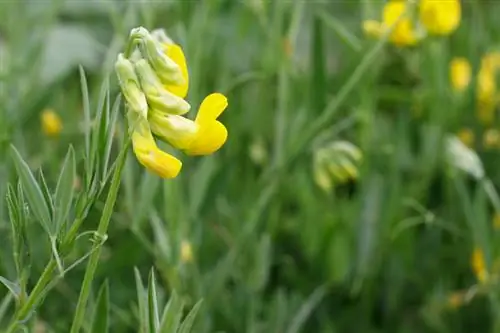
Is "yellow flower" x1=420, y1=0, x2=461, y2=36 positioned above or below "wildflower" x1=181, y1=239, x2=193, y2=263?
above

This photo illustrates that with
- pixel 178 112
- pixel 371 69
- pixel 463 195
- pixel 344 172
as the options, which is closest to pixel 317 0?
pixel 371 69

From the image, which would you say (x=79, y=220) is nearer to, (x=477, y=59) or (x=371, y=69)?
(x=371, y=69)

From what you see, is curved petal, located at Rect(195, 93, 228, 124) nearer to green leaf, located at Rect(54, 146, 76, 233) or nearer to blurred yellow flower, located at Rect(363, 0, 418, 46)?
green leaf, located at Rect(54, 146, 76, 233)

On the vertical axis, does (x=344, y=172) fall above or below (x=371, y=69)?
below

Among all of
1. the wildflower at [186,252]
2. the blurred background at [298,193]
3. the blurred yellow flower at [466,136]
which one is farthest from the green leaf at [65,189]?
the blurred yellow flower at [466,136]

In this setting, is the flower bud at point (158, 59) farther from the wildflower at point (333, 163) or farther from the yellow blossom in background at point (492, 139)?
the yellow blossom in background at point (492, 139)

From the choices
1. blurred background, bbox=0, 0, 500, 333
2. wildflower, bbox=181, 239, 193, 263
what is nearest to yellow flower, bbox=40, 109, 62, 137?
blurred background, bbox=0, 0, 500, 333
